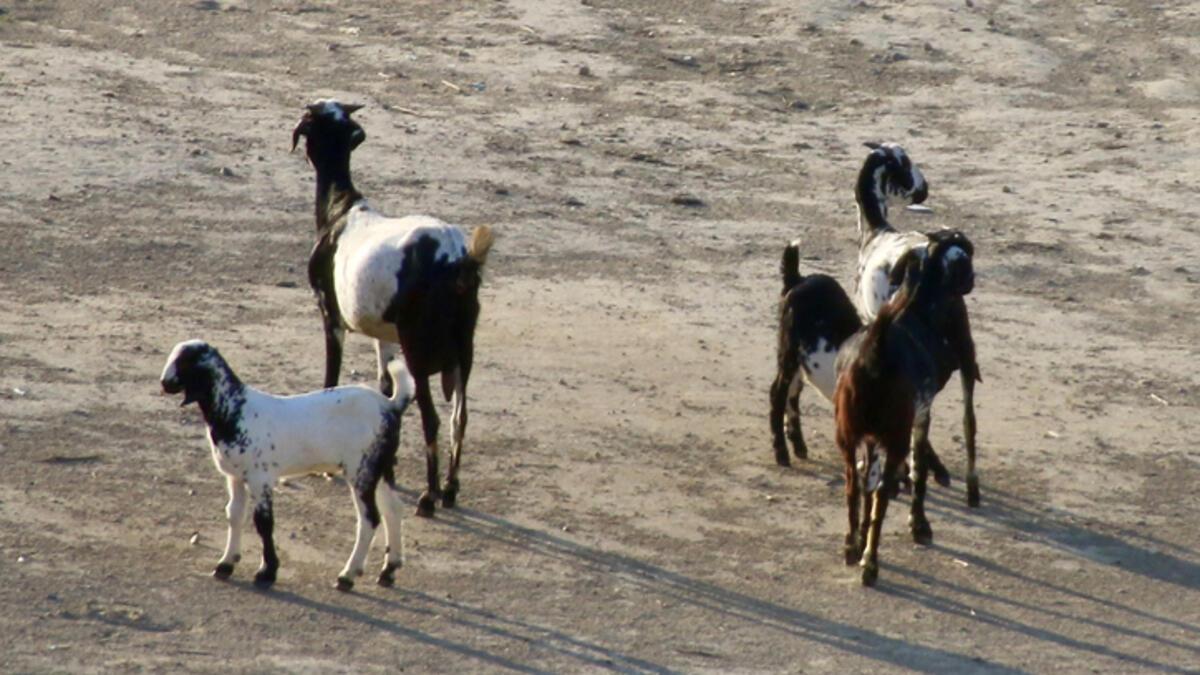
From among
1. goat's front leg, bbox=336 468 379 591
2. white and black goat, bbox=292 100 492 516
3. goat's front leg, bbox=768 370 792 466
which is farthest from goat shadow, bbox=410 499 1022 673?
goat's front leg, bbox=768 370 792 466

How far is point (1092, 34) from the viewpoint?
771 inches

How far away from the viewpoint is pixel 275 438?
8.81 m

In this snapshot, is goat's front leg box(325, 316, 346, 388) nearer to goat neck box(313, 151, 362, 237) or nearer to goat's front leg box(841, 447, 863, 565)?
goat neck box(313, 151, 362, 237)

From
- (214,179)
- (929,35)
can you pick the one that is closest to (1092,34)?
(929,35)

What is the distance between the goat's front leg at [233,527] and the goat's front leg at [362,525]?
44 cm

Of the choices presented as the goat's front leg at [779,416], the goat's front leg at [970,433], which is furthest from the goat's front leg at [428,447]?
the goat's front leg at [970,433]

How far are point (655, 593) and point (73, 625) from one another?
2400 mm

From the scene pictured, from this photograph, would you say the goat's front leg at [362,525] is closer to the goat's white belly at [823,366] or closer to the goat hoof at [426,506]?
the goat hoof at [426,506]

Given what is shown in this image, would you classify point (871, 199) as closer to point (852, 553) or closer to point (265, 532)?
point (852, 553)

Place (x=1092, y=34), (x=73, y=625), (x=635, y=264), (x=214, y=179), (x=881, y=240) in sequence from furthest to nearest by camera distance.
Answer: (x=1092, y=34)
(x=214, y=179)
(x=635, y=264)
(x=881, y=240)
(x=73, y=625)

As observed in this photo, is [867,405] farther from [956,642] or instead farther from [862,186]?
[862,186]

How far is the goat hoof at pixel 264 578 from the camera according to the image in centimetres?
890

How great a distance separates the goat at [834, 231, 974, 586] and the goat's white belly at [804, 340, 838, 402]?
677mm

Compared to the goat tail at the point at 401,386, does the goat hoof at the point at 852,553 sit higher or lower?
lower
